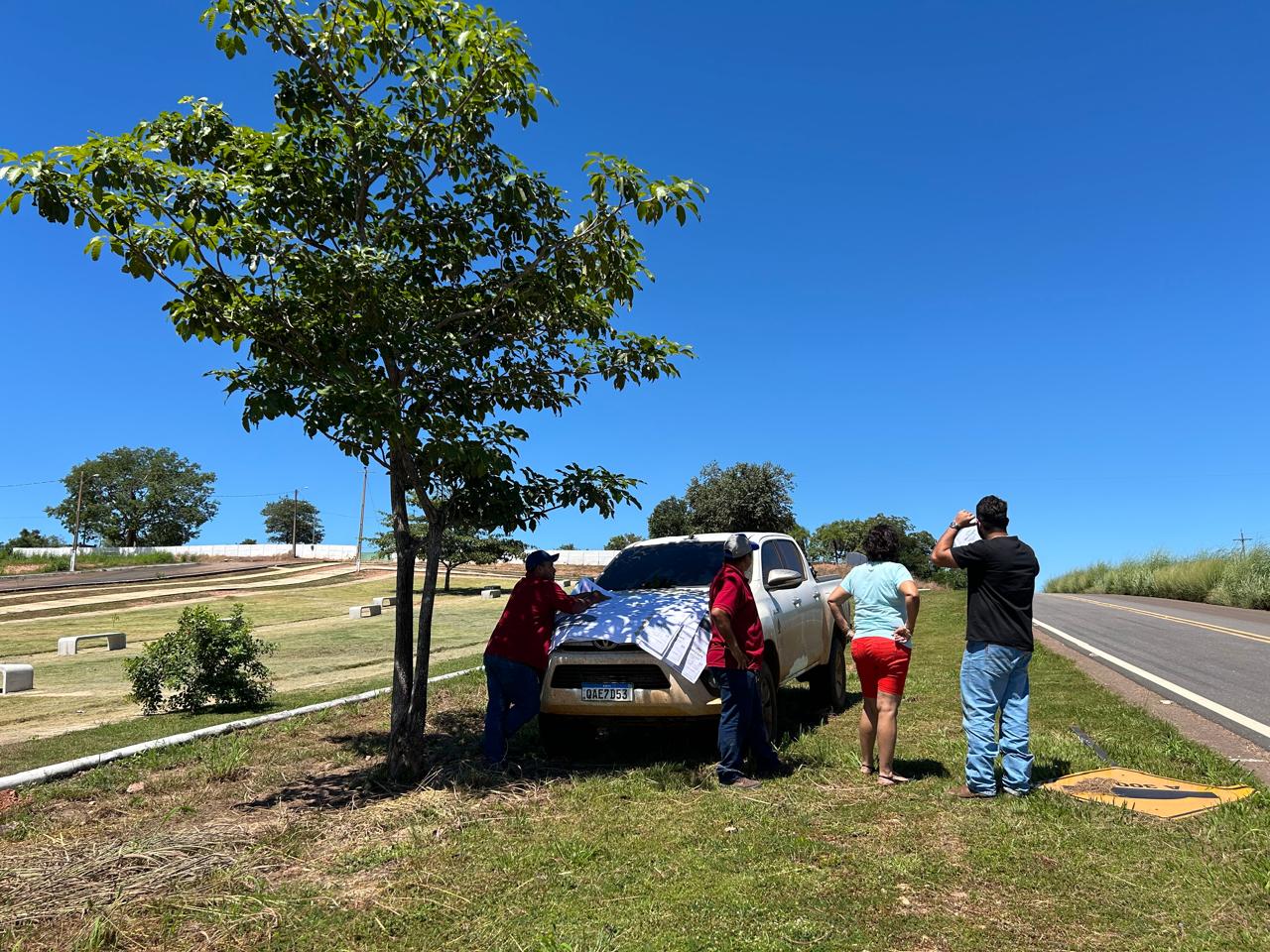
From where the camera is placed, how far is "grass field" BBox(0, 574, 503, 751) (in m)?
11.5

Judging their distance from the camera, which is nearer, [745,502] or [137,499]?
[745,502]

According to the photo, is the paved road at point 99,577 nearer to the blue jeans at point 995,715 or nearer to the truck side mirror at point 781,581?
the truck side mirror at point 781,581

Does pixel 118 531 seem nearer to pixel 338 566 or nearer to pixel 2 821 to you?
pixel 338 566

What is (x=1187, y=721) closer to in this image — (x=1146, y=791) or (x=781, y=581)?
(x=1146, y=791)

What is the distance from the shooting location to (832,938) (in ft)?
11.0

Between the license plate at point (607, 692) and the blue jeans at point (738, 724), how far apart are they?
27.0 inches

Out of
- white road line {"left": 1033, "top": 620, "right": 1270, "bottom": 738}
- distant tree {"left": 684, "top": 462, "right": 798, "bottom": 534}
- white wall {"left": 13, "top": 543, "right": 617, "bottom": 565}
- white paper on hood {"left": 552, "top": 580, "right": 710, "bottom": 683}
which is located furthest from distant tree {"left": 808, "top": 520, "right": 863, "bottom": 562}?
white paper on hood {"left": 552, "top": 580, "right": 710, "bottom": 683}

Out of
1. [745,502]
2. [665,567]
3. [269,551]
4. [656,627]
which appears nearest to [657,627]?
[656,627]

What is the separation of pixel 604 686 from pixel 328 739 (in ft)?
11.2

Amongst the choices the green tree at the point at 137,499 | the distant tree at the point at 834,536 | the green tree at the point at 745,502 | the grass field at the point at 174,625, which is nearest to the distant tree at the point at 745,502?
the green tree at the point at 745,502

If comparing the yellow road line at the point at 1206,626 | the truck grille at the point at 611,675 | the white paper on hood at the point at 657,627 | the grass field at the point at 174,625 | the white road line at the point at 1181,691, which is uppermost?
the white paper on hood at the point at 657,627

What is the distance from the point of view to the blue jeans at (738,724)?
5.87 m

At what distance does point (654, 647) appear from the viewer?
6.32m

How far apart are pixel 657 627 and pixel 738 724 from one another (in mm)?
1020
